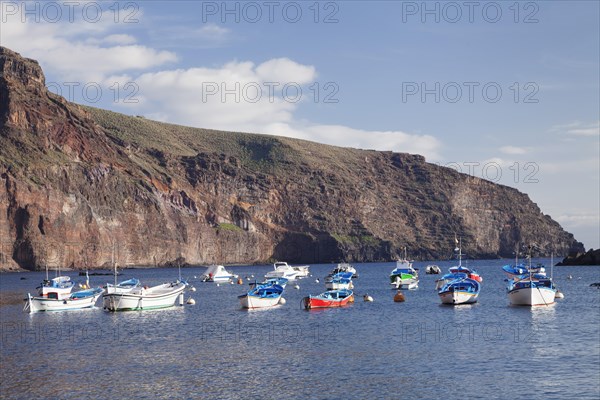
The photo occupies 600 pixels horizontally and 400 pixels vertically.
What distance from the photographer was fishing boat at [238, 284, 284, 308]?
8125 centimetres

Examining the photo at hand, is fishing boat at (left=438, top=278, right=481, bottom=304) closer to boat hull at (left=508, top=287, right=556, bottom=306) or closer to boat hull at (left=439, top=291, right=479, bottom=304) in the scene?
boat hull at (left=439, top=291, right=479, bottom=304)

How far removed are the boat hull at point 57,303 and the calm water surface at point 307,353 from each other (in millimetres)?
1332

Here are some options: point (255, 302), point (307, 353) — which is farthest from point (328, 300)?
point (307, 353)

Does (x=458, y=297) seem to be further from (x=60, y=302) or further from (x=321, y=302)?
(x=60, y=302)

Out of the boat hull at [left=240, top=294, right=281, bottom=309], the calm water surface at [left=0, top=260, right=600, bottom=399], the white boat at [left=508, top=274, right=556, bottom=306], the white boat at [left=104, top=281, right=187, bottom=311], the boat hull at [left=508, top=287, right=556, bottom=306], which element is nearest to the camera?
the calm water surface at [left=0, top=260, right=600, bottom=399]

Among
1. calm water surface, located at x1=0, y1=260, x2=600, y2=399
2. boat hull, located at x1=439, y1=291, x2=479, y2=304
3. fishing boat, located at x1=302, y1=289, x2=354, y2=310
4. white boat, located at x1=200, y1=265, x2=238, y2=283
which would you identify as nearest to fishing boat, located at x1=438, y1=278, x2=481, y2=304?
boat hull, located at x1=439, y1=291, x2=479, y2=304

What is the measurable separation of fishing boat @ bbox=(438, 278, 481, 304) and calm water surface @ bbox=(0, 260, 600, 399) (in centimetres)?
162

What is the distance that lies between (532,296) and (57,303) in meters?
46.6

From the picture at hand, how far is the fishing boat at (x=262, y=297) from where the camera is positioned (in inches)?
3199

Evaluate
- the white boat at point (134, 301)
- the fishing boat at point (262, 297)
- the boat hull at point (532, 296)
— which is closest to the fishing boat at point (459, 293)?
the boat hull at point (532, 296)

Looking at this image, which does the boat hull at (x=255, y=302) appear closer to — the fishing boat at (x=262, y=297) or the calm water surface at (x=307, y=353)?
the fishing boat at (x=262, y=297)

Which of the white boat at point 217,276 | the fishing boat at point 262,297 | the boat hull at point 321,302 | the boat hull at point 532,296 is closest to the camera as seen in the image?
the boat hull at point 532,296

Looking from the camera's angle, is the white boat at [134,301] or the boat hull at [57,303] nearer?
the white boat at [134,301]

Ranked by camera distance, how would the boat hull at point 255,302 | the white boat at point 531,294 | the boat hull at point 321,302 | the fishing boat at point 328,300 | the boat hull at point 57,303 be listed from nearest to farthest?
1. the white boat at point 531,294
2. the boat hull at point 57,303
3. the boat hull at point 321,302
4. the fishing boat at point 328,300
5. the boat hull at point 255,302
